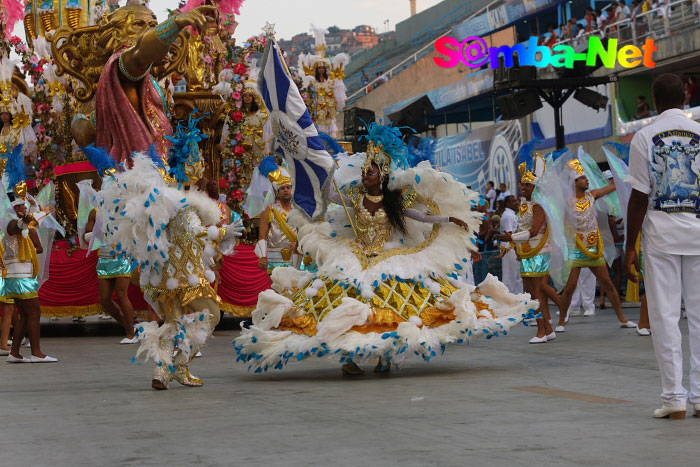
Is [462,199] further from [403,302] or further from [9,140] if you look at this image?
[9,140]

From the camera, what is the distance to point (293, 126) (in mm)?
9117

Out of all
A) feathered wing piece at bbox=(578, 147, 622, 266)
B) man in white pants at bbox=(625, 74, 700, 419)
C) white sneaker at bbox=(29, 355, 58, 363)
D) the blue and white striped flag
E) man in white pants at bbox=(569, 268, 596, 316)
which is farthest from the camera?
man in white pants at bbox=(569, 268, 596, 316)

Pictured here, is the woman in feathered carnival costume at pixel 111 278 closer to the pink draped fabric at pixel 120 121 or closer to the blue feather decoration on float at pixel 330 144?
the pink draped fabric at pixel 120 121

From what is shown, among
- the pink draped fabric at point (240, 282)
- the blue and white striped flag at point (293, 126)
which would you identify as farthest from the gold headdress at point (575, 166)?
the pink draped fabric at point (240, 282)

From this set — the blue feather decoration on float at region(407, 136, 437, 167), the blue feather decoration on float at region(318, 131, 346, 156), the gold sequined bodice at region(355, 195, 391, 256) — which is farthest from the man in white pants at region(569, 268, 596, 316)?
the gold sequined bodice at region(355, 195, 391, 256)

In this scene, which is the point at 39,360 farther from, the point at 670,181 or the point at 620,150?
the point at 620,150

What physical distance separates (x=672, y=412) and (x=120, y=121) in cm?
1017

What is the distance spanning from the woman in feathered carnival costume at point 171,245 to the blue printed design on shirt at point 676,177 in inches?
140

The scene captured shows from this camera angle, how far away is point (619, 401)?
22.3ft

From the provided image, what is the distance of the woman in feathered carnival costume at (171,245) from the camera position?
26.7 ft

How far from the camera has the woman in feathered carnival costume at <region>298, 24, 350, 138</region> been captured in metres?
16.0

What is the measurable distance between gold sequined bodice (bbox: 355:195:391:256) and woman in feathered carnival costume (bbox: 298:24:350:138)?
6.92m

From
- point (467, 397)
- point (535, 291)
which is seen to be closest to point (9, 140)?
point (535, 291)

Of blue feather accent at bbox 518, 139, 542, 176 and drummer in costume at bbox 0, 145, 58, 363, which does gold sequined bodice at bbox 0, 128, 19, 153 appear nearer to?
drummer in costume at bbox 0, 145, 58, 363
